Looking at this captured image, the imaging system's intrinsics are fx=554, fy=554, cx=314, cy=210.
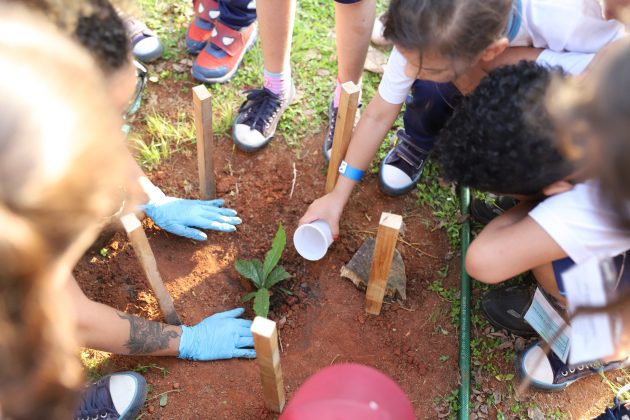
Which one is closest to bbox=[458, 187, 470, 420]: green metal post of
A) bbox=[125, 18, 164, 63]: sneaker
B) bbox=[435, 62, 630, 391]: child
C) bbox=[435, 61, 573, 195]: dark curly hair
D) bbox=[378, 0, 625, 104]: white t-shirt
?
bbox=[435, 62, 630, 391]: child

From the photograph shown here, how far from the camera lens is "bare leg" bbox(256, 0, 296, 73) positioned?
6.58 ft

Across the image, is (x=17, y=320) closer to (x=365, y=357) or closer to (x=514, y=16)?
(x=365, y=357)

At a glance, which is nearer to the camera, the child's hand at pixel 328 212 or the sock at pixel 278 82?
the child's hand at pixel 328 212

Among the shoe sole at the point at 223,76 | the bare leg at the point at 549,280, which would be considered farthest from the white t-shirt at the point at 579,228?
the shoe sole at the point at 223,76

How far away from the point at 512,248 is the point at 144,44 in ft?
6.25

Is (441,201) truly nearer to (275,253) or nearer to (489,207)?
(489,207)

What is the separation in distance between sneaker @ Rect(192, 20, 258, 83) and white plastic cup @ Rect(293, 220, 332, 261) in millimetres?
997

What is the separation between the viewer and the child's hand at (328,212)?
193cm

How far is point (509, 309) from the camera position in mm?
1901

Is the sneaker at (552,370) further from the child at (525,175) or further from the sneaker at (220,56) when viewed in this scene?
the sneaker at (220,56)

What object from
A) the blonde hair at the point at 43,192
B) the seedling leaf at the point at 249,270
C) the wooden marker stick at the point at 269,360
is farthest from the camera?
the seedling leaf at the point at 249,270

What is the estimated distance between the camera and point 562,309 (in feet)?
5.43

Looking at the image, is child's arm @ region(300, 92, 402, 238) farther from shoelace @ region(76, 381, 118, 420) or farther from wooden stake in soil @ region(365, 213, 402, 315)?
shoelace @ region(76, 381, 118, 420)

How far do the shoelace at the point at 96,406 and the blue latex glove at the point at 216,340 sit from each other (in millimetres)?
245
